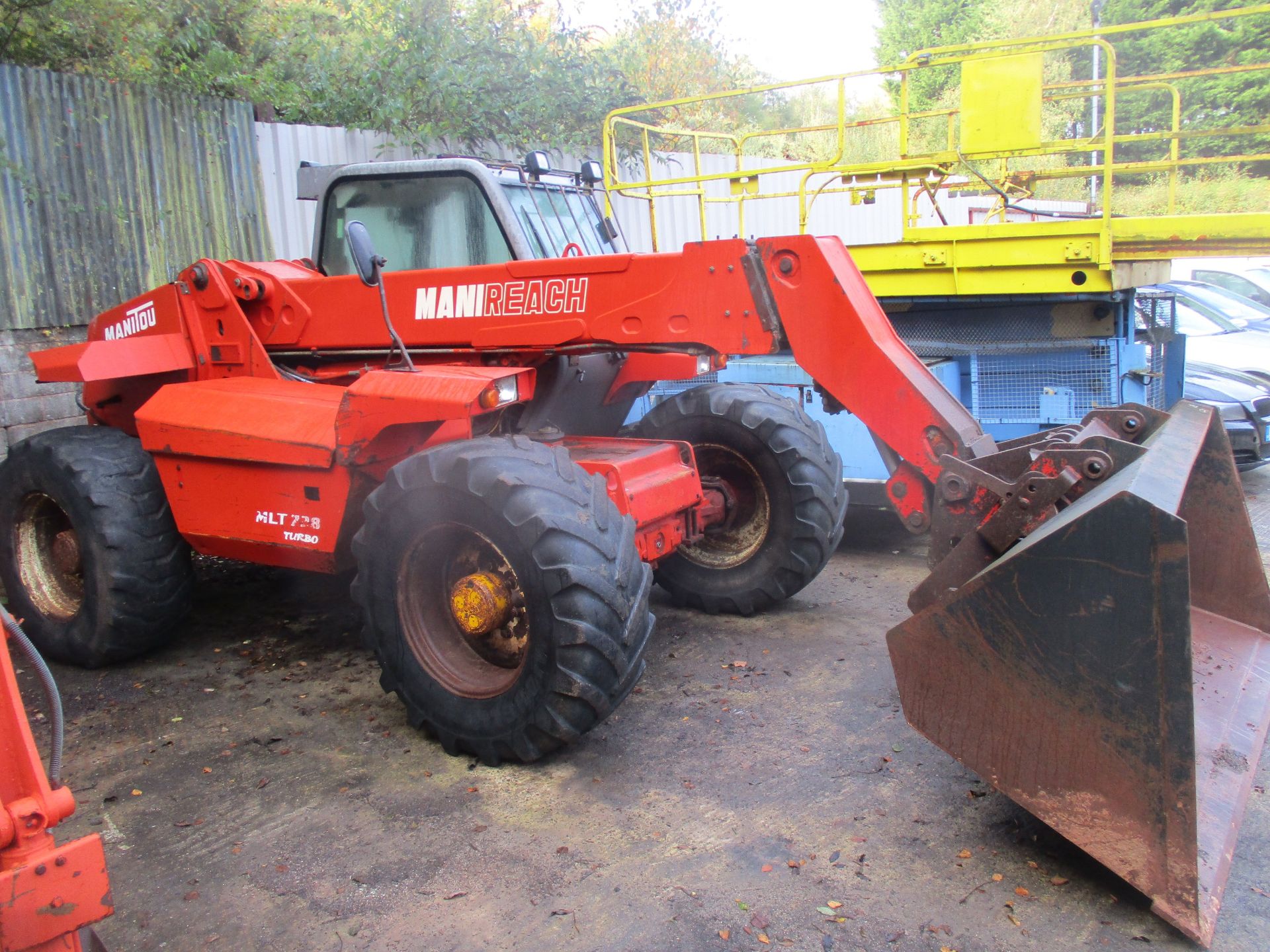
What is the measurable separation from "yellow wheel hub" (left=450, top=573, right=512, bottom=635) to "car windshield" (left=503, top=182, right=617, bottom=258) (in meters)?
1.72

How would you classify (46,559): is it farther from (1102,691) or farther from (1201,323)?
(1201,323)

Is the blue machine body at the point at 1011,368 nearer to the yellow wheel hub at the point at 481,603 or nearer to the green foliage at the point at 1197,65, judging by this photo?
the yellow wheel hub at the point at 481,603

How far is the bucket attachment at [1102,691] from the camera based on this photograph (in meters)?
2.79

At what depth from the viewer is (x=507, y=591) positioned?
13.5 ft

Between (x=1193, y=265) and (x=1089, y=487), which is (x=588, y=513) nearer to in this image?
(x=1089, y=487)

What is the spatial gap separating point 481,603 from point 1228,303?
1200 centimetres

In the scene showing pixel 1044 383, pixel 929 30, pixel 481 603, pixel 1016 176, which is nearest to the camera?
pixel 481 603

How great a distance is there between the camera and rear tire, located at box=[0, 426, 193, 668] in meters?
4.92

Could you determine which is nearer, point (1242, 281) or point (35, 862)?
point (35, 862)

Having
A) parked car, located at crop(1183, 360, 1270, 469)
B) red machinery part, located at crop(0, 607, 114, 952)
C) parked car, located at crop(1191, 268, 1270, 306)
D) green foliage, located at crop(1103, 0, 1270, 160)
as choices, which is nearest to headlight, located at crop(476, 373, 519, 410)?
red machinery part, located at crop(0, 607, 114, 952)

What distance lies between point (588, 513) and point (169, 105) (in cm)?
609

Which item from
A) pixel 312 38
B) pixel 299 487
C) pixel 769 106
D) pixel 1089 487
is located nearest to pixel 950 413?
pixel 1089 487

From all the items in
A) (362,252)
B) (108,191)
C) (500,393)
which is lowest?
(500,393)

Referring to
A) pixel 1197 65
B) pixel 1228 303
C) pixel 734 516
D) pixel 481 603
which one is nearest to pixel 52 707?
pixel 481 603
